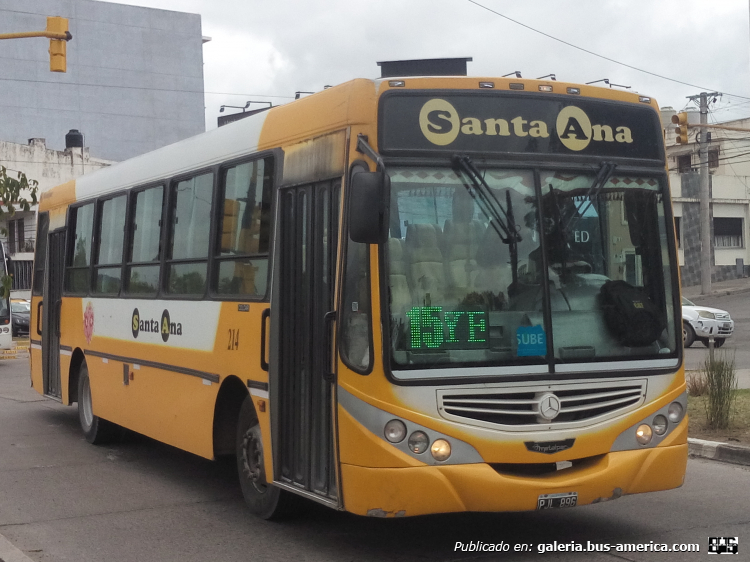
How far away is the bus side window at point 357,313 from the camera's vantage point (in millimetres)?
6242

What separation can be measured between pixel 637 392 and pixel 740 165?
5241 centimetres

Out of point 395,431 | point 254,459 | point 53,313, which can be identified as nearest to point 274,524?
point 254,459

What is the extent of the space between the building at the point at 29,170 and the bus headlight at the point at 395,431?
43.7 meters

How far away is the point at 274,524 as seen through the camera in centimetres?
762

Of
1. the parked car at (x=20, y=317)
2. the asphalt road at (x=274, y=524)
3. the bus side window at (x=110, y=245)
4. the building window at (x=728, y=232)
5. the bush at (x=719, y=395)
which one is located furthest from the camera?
the building window at (x=728, y=232)

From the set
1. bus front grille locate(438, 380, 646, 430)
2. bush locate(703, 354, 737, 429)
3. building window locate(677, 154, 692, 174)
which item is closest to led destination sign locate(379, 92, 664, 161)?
bus front grille locate(438, 380, 646, 430)

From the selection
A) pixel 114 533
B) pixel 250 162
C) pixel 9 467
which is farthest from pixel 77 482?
pixel 250 162

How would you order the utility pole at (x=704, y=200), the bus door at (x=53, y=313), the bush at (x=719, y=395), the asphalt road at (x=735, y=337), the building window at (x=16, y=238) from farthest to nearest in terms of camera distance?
the building window at (x=16, y=238) < the utility pole at (x=704, y=200) < the asphalt road at (x=735, y=337) < the bus door at (x=53, y=313) < the bush at (x=719, y=395)

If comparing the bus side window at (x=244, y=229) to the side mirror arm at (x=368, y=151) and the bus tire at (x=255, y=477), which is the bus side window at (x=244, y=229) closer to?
the bus tire at (x=255, y=477)

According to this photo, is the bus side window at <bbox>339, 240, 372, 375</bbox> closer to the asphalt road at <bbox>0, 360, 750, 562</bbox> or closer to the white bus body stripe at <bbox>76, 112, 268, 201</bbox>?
the asphalt road at <bbox>0, 360, 750, 562</bbox>

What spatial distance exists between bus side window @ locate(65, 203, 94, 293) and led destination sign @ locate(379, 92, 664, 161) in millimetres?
6555

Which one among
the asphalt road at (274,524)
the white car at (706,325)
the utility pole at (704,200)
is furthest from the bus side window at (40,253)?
the utility pole at (704,200)

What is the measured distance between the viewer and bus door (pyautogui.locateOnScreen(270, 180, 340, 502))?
262 inches

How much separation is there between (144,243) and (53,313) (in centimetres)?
391
